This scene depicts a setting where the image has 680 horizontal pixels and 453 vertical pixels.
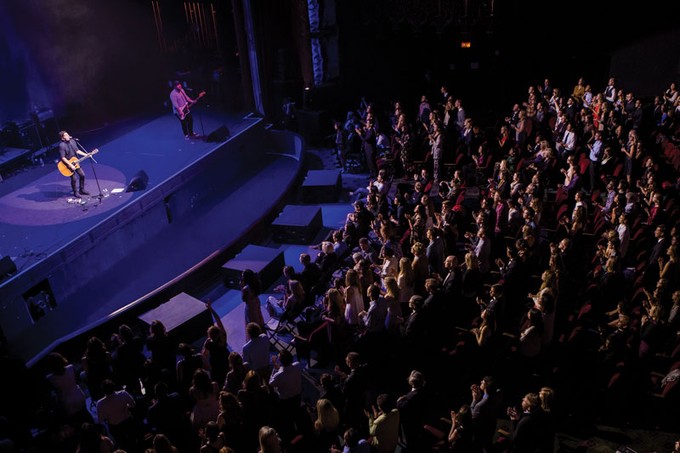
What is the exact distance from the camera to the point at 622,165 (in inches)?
379

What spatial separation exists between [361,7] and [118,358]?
12.6 metres

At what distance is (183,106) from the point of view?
13023 millimetres

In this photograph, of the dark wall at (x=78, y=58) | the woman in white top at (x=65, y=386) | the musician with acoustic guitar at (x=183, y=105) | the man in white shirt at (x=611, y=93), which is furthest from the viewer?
the dark wall at (x=78, y=58)

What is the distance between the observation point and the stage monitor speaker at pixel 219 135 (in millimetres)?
13055

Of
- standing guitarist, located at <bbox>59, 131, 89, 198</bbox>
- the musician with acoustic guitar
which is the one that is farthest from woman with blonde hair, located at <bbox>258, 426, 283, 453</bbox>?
the musician with acoustic guitar

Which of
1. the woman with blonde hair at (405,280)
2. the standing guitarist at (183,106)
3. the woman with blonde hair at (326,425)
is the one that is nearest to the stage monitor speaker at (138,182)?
the standing guitarist at (183,106)

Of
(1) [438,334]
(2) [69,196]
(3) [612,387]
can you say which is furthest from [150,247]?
(3) [612,387]

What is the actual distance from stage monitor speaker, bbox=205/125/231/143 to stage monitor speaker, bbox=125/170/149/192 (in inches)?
95.6

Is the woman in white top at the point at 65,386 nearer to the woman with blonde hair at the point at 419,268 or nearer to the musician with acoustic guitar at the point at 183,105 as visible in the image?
the woman with blonde hair at the point at 419,268

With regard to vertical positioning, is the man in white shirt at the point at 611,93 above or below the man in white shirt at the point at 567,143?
above

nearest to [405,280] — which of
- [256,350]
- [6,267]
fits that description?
[256,350]

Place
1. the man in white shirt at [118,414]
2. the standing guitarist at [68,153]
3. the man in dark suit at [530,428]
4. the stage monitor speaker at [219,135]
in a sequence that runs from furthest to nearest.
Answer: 1. the stage monitor speaker at [219,135]
2. the standing guitarist at [68,153]
3. the man in white shirt at [118,414]
4. the man in dark suit at [530,428]

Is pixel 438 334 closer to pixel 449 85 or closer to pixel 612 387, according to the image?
pixel 612 387

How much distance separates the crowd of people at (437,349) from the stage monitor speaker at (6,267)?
1.82 meters
